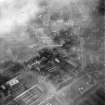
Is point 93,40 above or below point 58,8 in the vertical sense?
below

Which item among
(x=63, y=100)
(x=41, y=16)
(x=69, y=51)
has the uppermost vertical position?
(x=41, y=16)

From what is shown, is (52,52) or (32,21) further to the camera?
(32,21)

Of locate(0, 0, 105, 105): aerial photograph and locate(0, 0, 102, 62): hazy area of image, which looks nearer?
locate(0, 0, 105, 105): aerial photograph

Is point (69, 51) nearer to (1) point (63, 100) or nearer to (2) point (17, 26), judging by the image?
(1) point (63, 100)

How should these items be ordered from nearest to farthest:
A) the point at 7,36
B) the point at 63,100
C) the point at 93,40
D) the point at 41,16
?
the point at 63,100 < the point at 93,40 < the point at 7,36 < the point at 41,16

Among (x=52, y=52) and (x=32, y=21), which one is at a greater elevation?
(x=32, y=21)

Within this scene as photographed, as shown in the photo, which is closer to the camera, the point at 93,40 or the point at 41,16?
the point at 93,40

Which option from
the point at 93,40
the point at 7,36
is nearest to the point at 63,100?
the point at 93,40

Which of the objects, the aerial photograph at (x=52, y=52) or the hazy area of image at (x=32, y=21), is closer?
the aerial photograph at (x=52, y=52)
